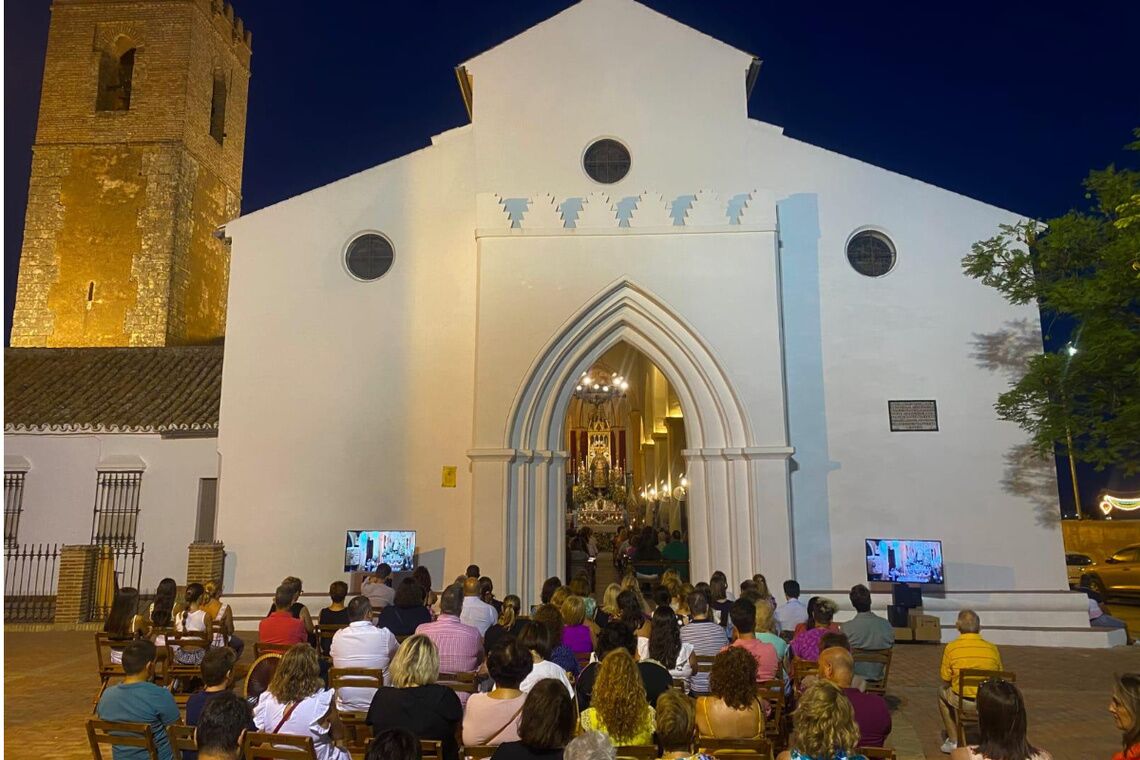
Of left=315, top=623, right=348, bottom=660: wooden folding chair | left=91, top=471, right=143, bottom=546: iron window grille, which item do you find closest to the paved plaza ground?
left=315, top=623, right=348, bottom=660: wooden folding chair

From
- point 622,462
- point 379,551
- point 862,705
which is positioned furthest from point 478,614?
point 622,462

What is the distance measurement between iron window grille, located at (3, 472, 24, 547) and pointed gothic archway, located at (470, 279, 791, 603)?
32.2 feet

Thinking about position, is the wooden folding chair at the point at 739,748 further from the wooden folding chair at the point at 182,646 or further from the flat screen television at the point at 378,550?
the flat screen television at the point at 378,550

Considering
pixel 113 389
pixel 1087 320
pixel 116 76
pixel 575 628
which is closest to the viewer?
pixel 575 628

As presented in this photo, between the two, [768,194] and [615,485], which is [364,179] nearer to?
[768,194]

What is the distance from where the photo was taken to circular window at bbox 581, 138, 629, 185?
1442cm

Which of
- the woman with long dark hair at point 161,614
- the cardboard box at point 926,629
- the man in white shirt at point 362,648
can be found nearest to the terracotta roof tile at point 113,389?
the woman with long dark hair at point 161,614

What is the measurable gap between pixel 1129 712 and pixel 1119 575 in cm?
2110

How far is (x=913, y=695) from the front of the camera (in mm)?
9031

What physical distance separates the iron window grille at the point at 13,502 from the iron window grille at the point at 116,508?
1.50 metres

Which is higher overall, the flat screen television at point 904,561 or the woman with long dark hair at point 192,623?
the flat screen television at point 904,561

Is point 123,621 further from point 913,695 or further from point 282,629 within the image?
point 913,695

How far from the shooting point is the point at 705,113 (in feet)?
47.4

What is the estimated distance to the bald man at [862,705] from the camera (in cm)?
484
